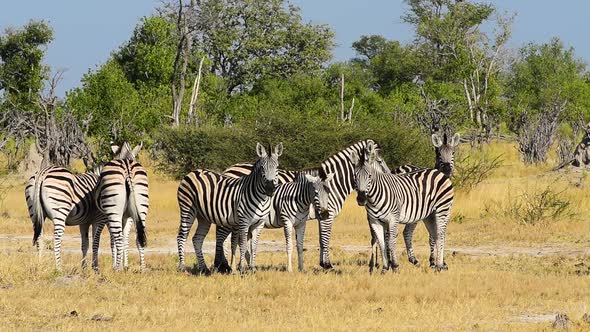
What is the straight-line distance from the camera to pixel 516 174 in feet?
109

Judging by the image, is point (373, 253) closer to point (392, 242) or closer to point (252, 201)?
point (392, 242)

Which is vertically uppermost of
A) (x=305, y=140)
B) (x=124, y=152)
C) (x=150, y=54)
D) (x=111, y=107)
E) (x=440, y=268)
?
(x=150, y=54)

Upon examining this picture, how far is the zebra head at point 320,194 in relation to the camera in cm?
1310

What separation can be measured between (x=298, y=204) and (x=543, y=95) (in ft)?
147

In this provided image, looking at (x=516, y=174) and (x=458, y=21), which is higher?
(x=458, y=21)

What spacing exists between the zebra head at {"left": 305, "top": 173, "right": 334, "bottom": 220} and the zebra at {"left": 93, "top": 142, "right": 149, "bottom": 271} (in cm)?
217

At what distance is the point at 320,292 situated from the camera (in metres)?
11.4

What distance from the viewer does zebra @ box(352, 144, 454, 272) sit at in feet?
42.8

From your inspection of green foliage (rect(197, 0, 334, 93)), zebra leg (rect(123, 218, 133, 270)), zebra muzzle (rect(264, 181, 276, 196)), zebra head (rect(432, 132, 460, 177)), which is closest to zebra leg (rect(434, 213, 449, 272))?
zebra head (rect(432, 132, 460, 177))

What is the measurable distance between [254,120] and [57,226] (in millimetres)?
16857

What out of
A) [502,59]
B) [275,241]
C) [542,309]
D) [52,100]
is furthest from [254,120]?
[502,59]

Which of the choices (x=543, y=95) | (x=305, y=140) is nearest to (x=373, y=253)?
(x=305, y=140)

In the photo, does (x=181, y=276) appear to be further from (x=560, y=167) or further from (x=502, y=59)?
(x=502, y=59)

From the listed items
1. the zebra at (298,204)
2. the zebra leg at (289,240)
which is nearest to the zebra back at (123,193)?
the zebra at (298,204)
